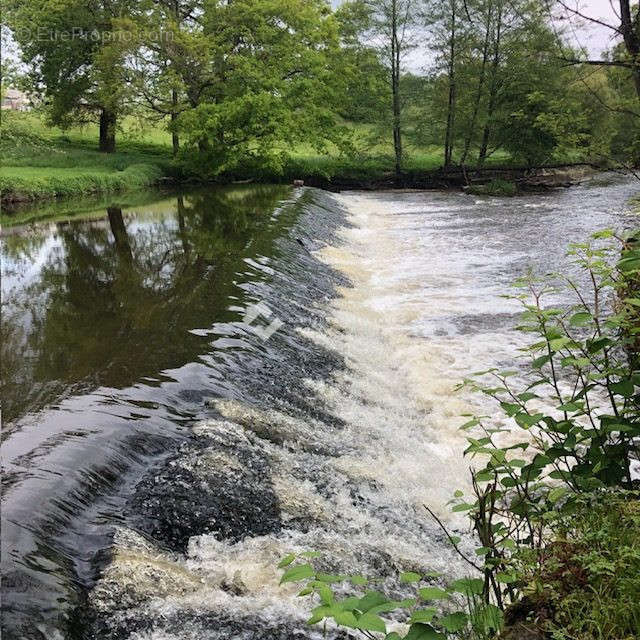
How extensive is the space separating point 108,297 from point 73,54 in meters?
26.5

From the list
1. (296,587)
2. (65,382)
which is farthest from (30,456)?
(296,587)

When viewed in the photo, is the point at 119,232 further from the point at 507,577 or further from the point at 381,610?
the point at 381,610

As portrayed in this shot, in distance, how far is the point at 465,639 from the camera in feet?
7.99

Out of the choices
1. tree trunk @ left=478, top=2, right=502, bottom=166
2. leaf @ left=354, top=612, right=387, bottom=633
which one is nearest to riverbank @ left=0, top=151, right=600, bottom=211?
tree trunk @ left=478, top=2, right=502, bottom=166

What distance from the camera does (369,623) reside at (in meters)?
1.70

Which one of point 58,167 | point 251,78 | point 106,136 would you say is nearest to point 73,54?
point 106,136

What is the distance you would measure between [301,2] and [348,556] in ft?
101

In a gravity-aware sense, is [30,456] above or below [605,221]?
below

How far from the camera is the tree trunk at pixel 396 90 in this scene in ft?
108

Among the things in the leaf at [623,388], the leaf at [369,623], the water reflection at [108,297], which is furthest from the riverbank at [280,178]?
the leaf at [369,623]

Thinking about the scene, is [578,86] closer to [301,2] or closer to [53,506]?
→ [53,506]

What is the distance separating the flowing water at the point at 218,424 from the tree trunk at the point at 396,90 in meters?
22.2

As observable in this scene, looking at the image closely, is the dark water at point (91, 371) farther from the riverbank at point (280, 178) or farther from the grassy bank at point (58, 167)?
the riverbank at point (280, 178)

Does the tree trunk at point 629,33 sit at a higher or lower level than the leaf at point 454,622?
higher
